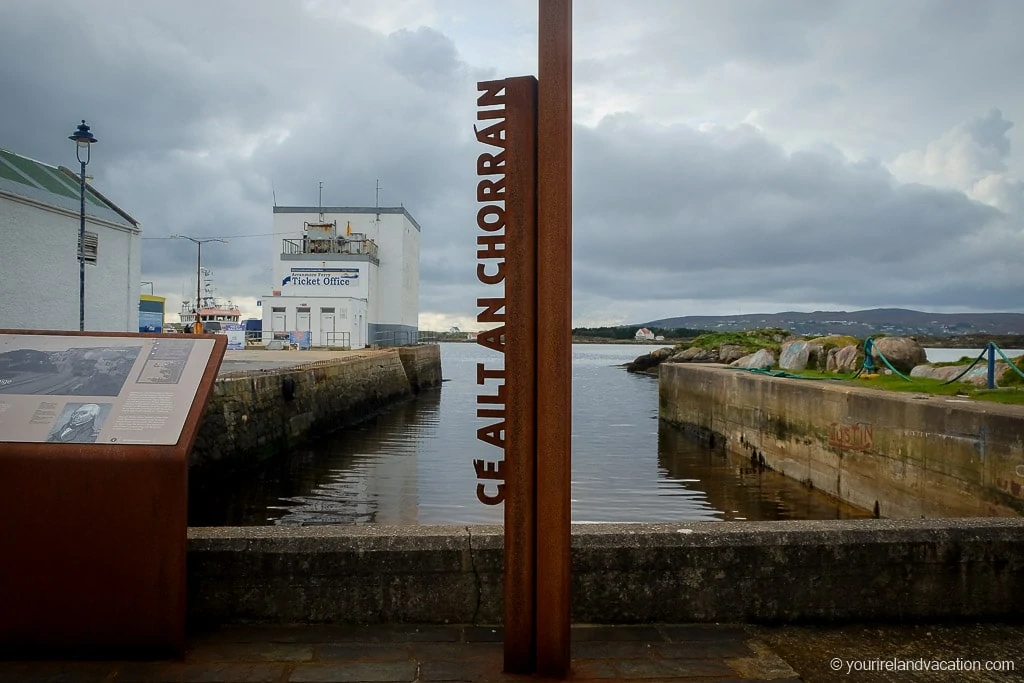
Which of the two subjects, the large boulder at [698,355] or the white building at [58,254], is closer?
the white building at [58,254]

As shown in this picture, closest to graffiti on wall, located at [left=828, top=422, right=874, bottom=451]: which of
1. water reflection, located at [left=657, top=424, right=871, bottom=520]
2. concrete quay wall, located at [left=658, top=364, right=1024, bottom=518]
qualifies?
concrete quay wall, located at [left=658, top=364, right=1024, bottom=518]

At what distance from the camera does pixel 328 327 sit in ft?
135

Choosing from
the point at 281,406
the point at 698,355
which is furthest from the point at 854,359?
the point at 698,355

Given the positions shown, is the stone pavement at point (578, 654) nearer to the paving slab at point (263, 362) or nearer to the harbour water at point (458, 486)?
the harbour water at point (458, 486)

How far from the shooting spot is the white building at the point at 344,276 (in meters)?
41.1

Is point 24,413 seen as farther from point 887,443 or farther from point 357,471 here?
point 357,471

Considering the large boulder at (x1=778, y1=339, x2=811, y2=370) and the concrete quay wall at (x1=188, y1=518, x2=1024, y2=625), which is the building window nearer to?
the large boulder at (x1=778, y1=339, x2=811, y2=370)

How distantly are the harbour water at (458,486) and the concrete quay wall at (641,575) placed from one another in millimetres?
6724

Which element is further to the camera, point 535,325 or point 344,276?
point 344,276

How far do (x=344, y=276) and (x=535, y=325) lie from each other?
4195 cm

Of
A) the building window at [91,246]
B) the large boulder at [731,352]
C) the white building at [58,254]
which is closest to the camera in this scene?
the white building at [58,254]

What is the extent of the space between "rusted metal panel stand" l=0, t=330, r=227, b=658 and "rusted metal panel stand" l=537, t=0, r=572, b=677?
1514 millimetres

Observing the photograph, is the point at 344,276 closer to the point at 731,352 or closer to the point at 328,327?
the point at 328,327

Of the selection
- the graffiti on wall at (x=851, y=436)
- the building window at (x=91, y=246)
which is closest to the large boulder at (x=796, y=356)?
the graffiti on wall at (x=851, y=436)
